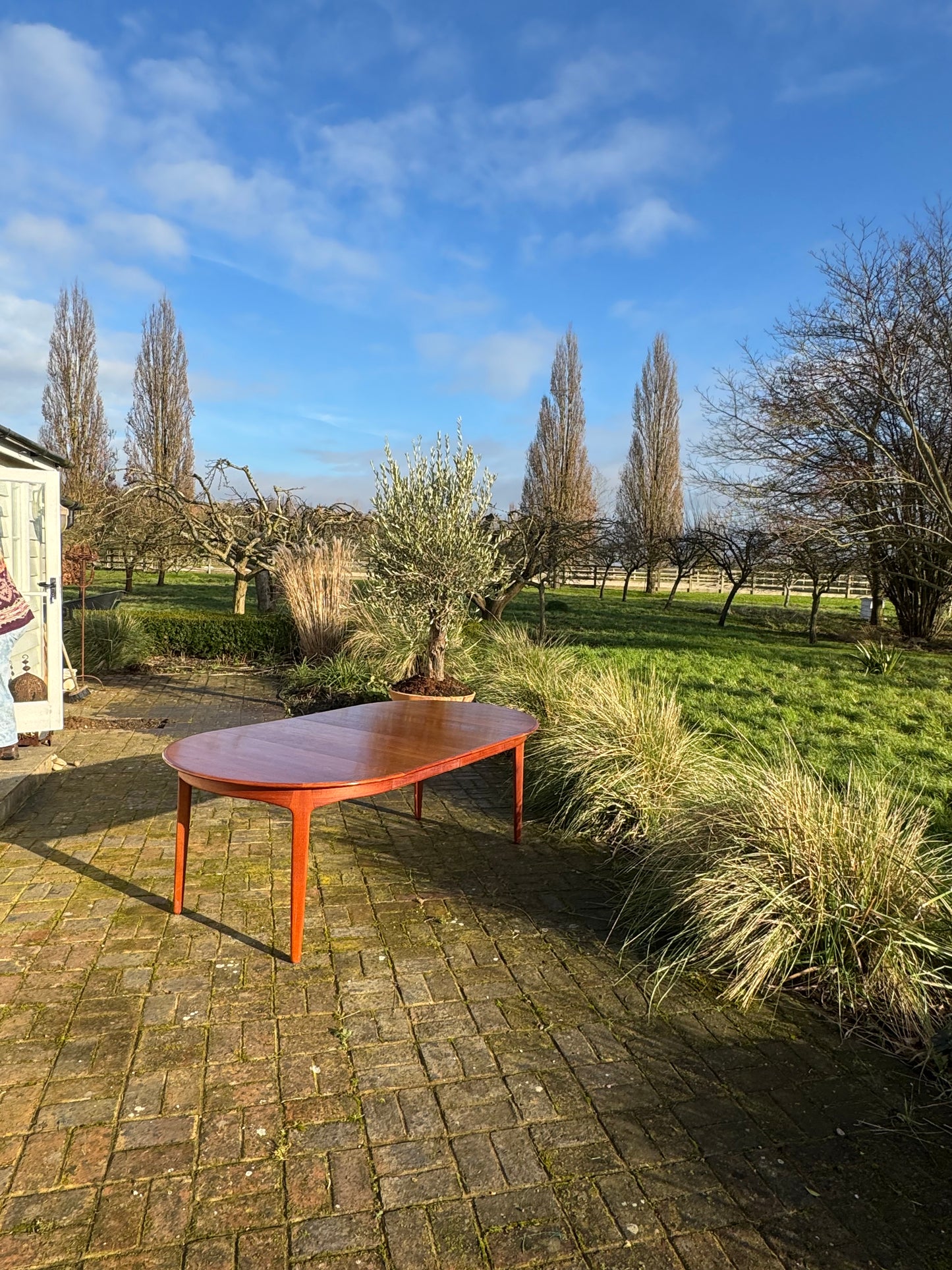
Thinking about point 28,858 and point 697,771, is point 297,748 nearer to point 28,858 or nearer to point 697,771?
point 28,858

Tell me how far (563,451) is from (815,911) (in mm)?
30459

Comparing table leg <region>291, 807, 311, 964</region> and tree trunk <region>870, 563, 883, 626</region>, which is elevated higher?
tree trunk <region>870, 563, 883, 626</region>

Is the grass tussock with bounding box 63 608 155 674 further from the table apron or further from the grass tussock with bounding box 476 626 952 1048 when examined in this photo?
the grass tussock with bounding box 476 626 952 1048

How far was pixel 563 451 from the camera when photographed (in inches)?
1256

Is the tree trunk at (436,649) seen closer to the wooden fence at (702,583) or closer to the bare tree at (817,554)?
the bare tree at (817,554)

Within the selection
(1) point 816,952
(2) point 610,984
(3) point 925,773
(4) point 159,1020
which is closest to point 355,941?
(4) point 159,1020

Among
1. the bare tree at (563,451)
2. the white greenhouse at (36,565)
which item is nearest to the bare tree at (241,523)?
the white greenhouse at (36,565)

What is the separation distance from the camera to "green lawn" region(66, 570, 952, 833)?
607 centimetres

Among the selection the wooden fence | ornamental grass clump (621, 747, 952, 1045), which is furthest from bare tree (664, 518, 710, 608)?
ornamental grass clump (621, 747, 952, 1045)

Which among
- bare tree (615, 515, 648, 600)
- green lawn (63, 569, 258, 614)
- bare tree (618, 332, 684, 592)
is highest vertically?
bare tree (618, 332, 684, 592)

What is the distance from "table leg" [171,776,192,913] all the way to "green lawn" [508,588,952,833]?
320 centimetres

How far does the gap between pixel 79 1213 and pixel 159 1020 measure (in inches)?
28.6

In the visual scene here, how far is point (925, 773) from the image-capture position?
5648 millimetres

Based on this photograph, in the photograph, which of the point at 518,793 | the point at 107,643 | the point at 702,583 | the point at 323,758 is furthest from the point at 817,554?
the point at 702,583
